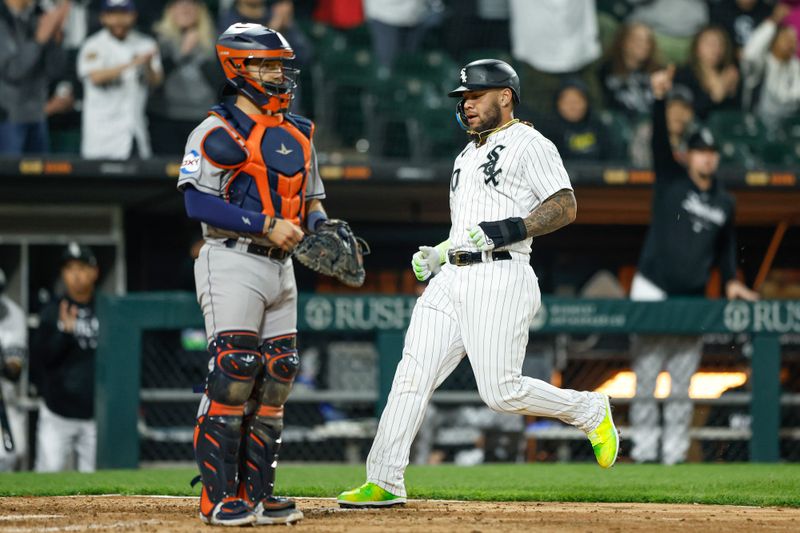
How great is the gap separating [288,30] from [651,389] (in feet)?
14.8

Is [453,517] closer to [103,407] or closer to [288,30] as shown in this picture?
[103,407]

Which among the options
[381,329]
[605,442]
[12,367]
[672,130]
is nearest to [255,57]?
[605,442]

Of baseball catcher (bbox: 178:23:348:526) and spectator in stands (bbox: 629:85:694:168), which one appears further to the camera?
spectator in stands (bbox: 629:85:694:168)

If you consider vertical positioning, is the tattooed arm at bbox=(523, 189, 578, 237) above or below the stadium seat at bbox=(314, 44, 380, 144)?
below

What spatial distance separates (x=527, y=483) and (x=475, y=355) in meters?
1.73

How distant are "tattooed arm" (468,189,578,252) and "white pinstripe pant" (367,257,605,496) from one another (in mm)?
150

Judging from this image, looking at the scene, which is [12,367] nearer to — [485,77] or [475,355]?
[475,355]

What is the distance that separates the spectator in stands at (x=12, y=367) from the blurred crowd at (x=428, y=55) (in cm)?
136

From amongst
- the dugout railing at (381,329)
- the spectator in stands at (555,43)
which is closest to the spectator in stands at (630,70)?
the spectator in stands at (555,43)

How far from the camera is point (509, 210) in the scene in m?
5.06

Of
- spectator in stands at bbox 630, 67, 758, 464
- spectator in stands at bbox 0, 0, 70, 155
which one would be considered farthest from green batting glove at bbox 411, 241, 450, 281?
spectator in stands at bbox 0, 0, 70, 155

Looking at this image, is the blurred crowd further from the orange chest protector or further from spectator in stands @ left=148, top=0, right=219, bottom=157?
the orange chest protector

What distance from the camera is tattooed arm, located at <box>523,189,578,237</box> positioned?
16.3 ft

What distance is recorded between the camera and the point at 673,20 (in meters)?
12.3
